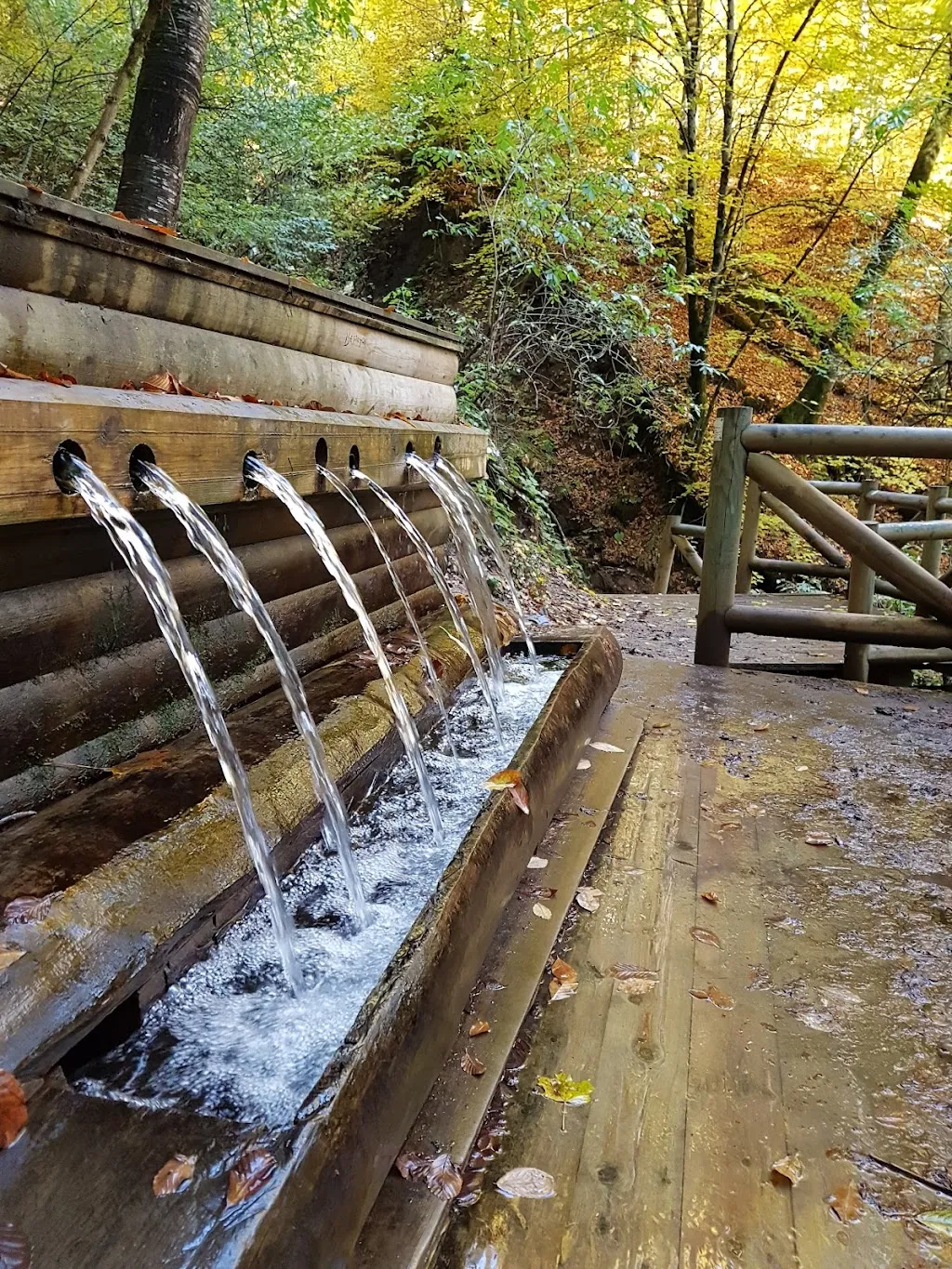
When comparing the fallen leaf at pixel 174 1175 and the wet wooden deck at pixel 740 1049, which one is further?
the wet wooden deck at pixel 740 1049

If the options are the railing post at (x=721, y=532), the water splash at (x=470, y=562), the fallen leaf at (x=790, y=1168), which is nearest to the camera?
the fallen leaf at (x=790, y=1168)

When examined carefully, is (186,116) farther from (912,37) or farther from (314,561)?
(912,37)

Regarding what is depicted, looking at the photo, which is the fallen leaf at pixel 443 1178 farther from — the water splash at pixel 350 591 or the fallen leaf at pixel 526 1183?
the water splash at pixel 350 591

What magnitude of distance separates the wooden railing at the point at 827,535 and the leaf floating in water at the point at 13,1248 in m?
4.38

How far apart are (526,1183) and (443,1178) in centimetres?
15

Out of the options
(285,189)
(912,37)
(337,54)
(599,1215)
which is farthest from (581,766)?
(337,54)

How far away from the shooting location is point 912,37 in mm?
10727

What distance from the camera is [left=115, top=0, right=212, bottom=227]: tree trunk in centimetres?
540

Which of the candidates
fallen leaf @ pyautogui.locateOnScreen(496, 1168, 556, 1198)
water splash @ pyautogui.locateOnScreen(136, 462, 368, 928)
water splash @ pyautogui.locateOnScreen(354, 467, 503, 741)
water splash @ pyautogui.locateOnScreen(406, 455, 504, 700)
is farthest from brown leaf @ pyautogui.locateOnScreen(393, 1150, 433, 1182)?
water splash @ pyautogui.locateOnScreen(406, 455, 504, 700)

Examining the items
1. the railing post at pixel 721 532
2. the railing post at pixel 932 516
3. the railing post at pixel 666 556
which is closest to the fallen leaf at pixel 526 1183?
the railing post at pixel 721 532

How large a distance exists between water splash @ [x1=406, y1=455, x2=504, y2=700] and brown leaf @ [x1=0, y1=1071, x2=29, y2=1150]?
9.72ft

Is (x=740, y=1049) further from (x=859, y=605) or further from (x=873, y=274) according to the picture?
(x=873, y=274)

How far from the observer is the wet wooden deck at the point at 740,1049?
1.40 metres

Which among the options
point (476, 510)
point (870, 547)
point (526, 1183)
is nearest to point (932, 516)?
point (870, 547)
